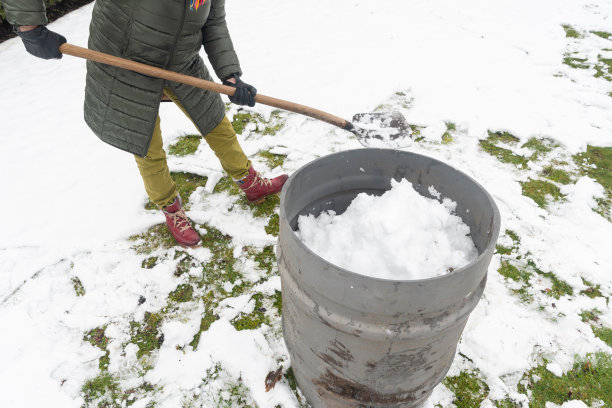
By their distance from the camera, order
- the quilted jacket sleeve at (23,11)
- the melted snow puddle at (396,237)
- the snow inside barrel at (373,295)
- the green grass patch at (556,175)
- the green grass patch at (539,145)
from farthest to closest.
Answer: the green grass patch at (539,145)
the green grass patch at (556,175)
the quilted jacket sleeve at (23,11)
the melted snow puddle at (396,237)
the snow inside barrel at (373,295)

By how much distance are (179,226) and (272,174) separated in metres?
1.00

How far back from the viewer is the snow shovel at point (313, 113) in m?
1.87

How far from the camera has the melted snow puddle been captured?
1409mm

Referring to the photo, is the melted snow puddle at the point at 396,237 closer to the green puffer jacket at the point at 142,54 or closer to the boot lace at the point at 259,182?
the green puffer jacket at the point at 142,54

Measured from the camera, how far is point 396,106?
4.29 meters

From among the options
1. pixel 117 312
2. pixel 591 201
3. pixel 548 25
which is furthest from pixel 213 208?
pixel 548 25

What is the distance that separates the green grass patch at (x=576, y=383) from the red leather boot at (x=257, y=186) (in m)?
2.12

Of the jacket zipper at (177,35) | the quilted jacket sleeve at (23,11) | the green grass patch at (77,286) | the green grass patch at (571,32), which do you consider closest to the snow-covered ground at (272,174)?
the green grass patch at (77,286)

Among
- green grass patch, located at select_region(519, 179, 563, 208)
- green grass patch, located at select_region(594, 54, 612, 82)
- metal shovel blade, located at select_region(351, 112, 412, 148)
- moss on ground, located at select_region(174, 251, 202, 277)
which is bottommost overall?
moss on ground, located at select_region(174, 251, 202, 277)

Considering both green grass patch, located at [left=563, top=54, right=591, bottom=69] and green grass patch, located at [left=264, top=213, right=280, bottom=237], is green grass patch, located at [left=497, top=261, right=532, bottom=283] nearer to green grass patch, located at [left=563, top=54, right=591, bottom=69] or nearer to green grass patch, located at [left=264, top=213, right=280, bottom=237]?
green grass patch, located at [left=264, top=213, right=280, bottom=237]

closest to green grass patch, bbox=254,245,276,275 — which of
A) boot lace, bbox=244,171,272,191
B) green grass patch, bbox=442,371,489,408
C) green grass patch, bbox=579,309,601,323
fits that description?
boot lace, bbox=244,171,272,191

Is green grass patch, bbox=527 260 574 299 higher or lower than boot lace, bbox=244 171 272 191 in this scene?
lower

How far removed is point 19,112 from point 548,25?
25.3 feet

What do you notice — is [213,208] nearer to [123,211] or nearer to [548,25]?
[123,211]
